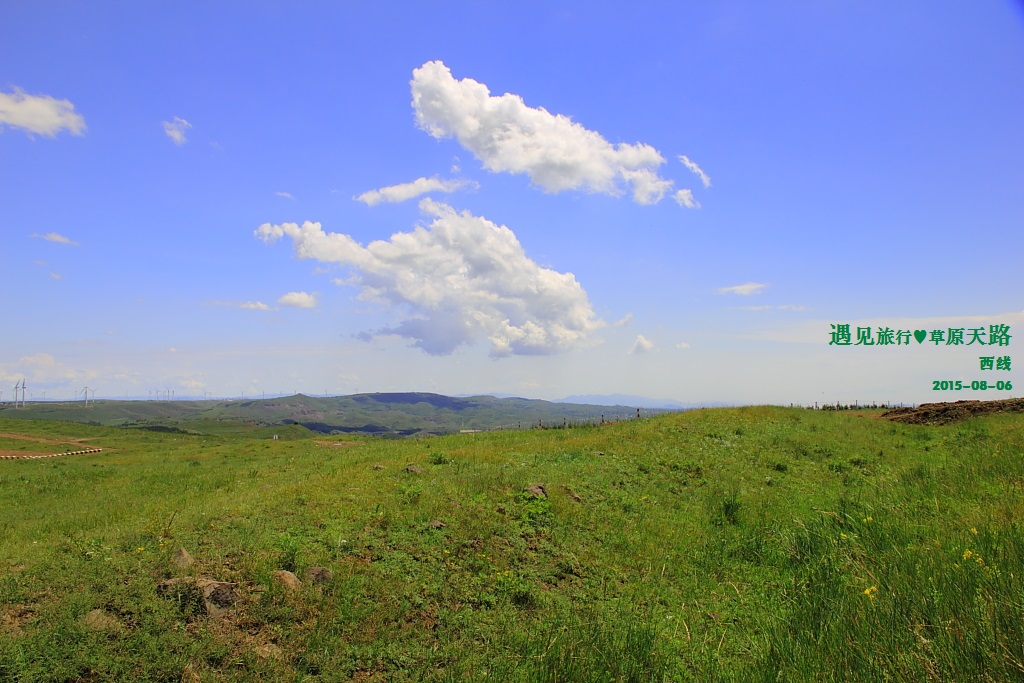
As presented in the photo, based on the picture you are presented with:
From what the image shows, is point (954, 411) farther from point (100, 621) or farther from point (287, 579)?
point (100, 621)

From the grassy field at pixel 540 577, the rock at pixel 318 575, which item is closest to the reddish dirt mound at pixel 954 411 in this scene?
the grassy field at pixel 540 577

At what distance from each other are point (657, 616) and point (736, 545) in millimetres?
5558

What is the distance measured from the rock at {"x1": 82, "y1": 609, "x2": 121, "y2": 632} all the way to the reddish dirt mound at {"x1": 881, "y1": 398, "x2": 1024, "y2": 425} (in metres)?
48.1

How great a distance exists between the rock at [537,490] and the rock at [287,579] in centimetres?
838

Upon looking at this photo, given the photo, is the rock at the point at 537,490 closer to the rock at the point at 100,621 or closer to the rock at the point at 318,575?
the rock at the point at 318,575

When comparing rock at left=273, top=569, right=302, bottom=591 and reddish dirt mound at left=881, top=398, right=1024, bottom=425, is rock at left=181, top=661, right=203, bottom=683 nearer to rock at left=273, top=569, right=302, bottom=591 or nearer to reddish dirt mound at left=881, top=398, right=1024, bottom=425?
rock at left=273, top=569, right=302, bottom=591

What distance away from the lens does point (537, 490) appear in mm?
18406

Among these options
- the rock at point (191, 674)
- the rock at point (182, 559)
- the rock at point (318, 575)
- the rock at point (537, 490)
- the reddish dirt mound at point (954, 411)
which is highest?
the reddish dirt mound at point (954, 411)

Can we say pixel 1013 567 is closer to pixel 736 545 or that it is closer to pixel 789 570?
pixel 789 570

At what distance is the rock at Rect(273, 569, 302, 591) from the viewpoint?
452 inches

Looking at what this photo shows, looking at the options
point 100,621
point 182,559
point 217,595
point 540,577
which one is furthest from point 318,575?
point 540,577

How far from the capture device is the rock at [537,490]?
1809 centimetres

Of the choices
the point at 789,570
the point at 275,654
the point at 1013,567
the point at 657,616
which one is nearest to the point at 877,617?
the point at 1013,567

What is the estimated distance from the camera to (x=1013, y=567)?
829 centimetres
